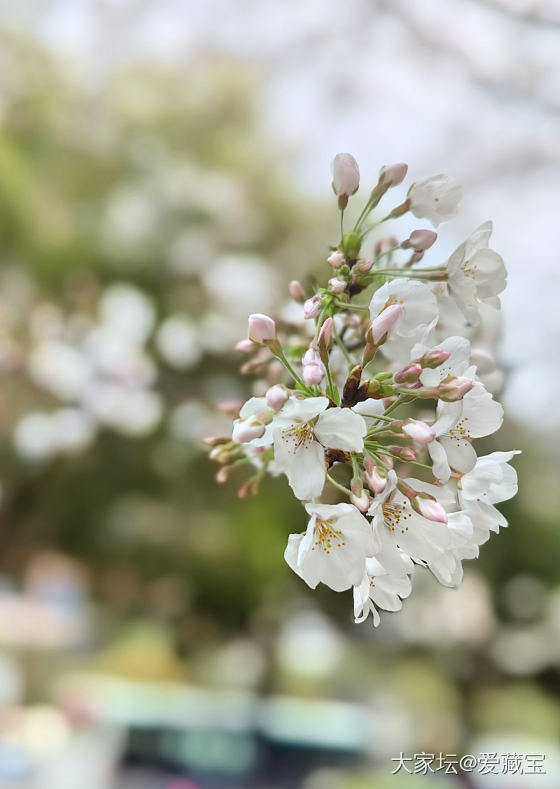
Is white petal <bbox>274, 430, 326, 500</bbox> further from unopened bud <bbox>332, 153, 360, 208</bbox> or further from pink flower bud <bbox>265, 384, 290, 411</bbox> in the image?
unopened bud <bbox>332, 153, 360, 208</bbox>

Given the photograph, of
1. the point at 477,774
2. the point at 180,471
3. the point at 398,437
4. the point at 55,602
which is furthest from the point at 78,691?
the point at 398,437

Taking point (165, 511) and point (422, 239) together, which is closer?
point (422, 239)

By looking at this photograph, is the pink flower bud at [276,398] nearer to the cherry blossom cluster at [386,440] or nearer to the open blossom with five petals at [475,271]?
the cherry blossom cluster at [386,440]

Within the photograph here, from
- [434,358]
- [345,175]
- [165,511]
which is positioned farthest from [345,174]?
[165,511]

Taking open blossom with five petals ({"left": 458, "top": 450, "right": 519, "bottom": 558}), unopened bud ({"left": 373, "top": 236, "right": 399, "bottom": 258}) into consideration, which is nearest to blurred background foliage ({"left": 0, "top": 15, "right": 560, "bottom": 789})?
unopened bud ({"left": 373, "top": 236, "right": 399, "bottom": 258})

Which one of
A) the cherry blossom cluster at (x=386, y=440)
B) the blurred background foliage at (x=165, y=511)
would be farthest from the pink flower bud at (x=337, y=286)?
the blurred background foliage at (x=165, y=511)

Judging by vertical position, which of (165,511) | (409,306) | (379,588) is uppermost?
(165,511)

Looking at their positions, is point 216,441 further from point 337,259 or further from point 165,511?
point 165,511
